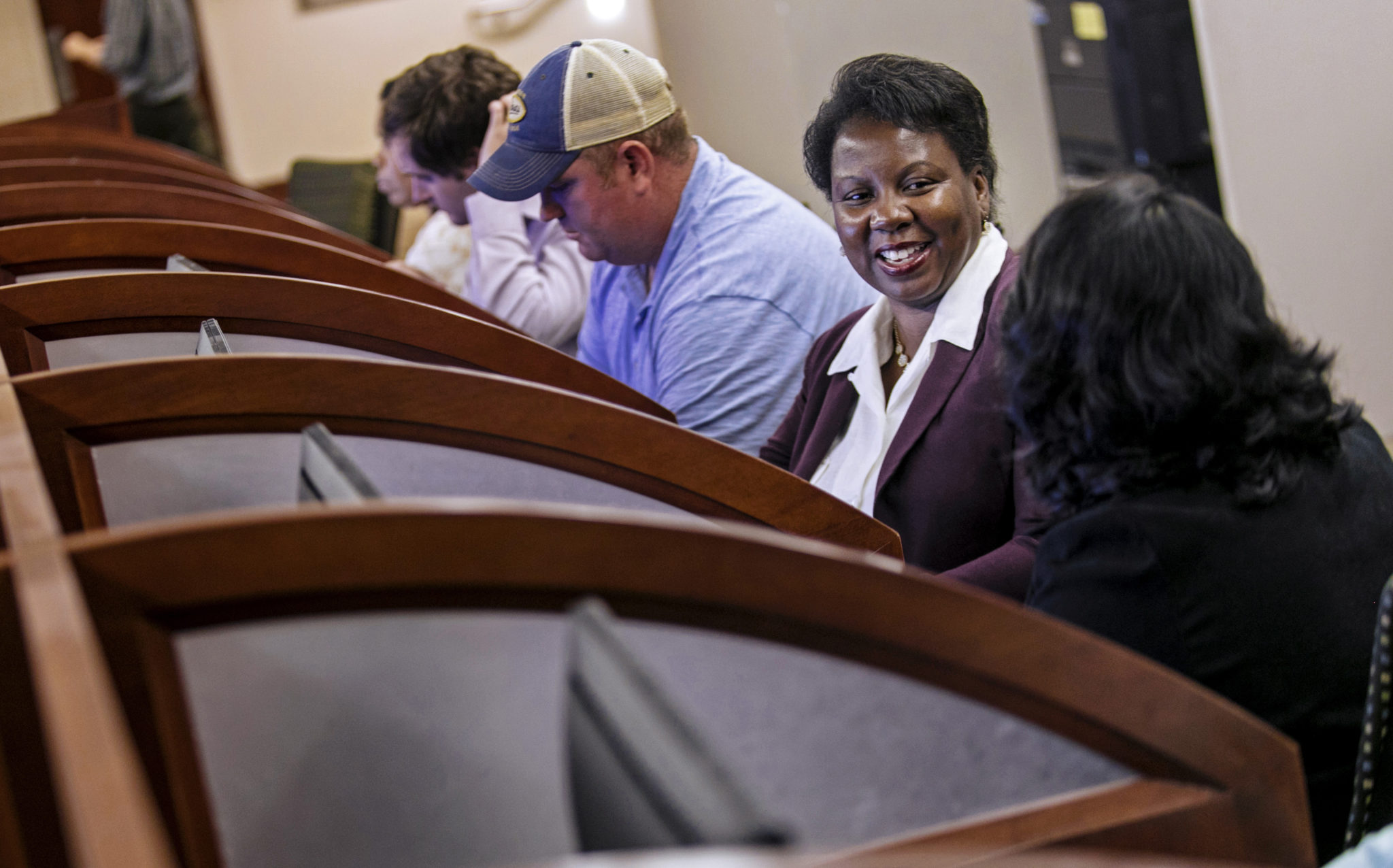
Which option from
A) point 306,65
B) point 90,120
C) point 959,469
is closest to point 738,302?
point 959,469


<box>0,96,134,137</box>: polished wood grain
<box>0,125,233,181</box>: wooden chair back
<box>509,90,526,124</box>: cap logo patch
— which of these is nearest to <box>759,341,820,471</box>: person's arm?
<box>509,90,526,124</box>: cap logo patch

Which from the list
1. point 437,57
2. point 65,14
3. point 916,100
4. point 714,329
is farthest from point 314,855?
point 65,14

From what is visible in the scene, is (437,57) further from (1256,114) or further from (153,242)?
(1256,114)

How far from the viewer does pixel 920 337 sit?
5.74ft

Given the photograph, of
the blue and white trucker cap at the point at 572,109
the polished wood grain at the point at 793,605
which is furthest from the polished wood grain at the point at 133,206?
the polished wood grain at the point at 793,605

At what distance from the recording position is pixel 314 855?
62cm

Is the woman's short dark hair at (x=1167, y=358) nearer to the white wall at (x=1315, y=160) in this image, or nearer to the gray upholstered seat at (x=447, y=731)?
the gray upholstered seat at (x=447, y=731)

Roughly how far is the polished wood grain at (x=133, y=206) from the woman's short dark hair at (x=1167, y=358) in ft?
4.94

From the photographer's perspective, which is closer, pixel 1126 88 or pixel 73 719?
pixel 73 719

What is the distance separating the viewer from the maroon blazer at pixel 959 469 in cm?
154

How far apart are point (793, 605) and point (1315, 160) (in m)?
2.78

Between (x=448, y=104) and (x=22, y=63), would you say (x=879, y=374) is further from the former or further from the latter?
(x=22, y=63)

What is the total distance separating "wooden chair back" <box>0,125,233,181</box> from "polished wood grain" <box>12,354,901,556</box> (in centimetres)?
256

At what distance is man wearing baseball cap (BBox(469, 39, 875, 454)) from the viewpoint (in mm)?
2016
